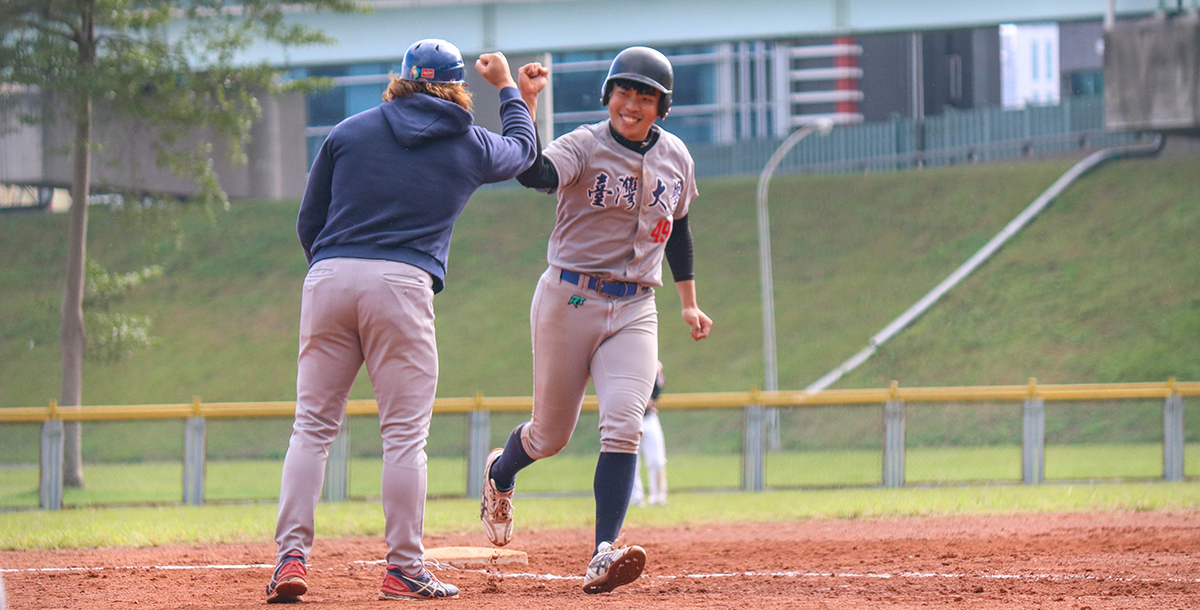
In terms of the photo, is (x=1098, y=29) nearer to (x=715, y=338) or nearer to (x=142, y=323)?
(x=715, y=338)

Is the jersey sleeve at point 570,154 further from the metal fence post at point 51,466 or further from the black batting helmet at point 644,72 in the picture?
the metal fence post at point 51,466

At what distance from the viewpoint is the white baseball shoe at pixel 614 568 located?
4.80 metres

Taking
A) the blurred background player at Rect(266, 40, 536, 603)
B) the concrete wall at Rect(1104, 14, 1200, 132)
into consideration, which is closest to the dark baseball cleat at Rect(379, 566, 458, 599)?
the blurred background player at Rect(266, 40, 536, 603)

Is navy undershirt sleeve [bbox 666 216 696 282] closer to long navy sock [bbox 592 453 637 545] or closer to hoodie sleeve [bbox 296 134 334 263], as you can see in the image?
long navy sock [bbox 592 453 637 545]

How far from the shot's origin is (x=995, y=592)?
493cm

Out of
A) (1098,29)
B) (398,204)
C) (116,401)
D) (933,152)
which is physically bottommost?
(116,401)

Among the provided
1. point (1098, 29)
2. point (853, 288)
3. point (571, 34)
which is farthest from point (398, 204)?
point (1098, 29)

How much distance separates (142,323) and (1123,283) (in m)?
23.1

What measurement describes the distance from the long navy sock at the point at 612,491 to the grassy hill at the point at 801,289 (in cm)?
2340

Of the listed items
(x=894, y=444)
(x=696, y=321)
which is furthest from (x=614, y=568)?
(x=894, y=444)

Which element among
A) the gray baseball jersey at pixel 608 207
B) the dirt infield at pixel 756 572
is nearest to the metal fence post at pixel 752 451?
the dirt infield at pixel 756 572

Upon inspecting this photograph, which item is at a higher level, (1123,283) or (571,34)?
(571,34)

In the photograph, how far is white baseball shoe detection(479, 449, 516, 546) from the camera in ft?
19.0

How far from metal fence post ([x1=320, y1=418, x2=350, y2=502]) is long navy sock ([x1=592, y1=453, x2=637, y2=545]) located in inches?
368
